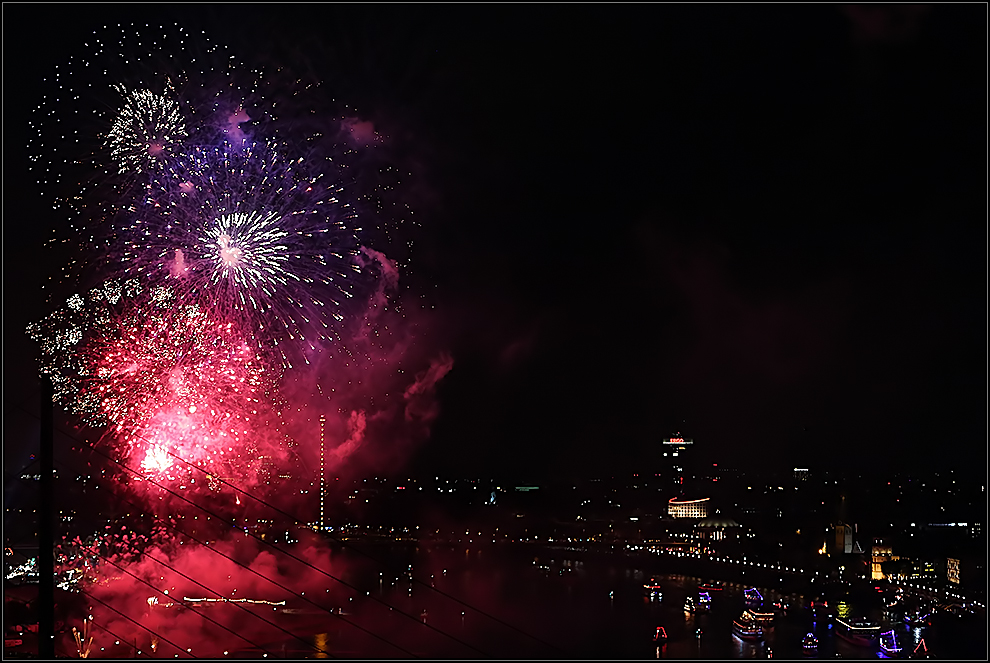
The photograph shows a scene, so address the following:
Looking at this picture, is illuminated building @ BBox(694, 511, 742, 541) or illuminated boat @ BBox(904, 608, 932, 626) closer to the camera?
illuminated boat @ BBox(904, 608, 932, 626)

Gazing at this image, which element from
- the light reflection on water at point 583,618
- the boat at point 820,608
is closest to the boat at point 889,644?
the light reflection on water at point 583,618

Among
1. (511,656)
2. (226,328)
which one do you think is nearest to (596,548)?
(511,656)

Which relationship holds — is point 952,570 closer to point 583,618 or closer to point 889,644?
point 889,644

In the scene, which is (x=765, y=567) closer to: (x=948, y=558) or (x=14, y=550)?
(x=948, y=558)

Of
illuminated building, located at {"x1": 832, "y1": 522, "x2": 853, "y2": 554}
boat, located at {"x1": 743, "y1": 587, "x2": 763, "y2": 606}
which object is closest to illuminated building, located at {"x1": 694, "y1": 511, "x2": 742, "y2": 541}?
illuminated building, located at {"x1": 832, "y1": 522, "x2": 853, "y2": 554}

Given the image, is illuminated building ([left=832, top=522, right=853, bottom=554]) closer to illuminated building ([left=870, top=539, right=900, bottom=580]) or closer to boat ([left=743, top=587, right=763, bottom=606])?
illuminated building ([left=870, top=539, right=900, bottom=580])
